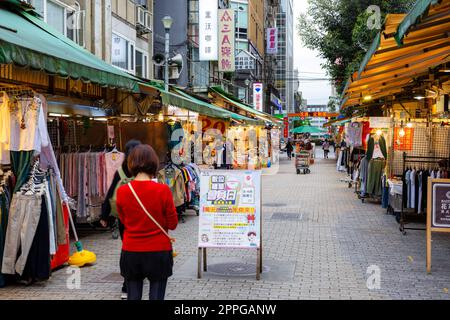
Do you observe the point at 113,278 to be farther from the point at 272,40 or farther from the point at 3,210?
the point at 272,40

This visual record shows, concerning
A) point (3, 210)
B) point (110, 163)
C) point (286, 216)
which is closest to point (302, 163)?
point (286, 216)

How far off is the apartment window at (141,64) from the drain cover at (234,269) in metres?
15.5

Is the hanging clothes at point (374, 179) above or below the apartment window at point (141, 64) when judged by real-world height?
below

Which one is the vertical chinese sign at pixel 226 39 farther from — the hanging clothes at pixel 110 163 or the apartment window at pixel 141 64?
the hanging clothes at pixel 110 163

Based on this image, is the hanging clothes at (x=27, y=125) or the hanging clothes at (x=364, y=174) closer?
the hanging clothes at (x=27, y=125)

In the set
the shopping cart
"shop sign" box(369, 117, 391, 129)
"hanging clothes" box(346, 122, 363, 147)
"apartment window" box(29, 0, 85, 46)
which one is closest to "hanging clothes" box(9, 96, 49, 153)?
"apartment window" box(29, 0, 85, 46)

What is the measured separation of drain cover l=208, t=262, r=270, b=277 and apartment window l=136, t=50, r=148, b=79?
50.8ft

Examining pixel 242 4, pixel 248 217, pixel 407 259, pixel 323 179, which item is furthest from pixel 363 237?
pixel 242 4

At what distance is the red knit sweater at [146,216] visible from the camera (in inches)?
188

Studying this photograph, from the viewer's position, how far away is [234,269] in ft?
26.9

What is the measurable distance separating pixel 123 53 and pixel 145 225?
664 inches

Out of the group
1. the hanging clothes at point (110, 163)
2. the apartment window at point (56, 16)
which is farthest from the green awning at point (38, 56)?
the apartment window at point (56, 16)

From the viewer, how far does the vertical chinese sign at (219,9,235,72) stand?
98.5 ft

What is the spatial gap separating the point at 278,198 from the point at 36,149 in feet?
36.7
